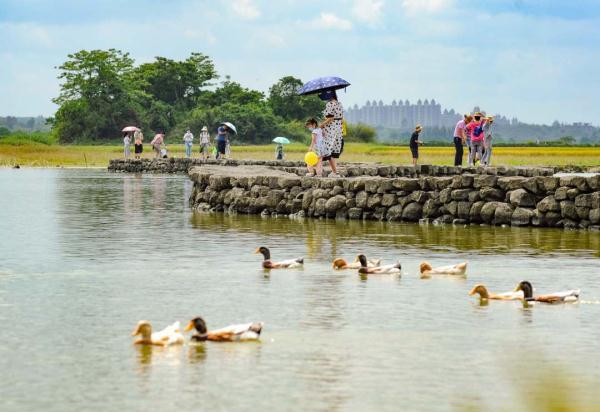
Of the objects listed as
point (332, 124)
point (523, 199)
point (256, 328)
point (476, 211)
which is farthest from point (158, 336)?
point (332, 124)

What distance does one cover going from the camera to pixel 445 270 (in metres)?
14.9

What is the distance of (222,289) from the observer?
1373 cm

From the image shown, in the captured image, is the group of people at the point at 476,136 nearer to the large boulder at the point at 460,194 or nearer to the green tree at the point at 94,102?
the large boulder at the point at 460,194

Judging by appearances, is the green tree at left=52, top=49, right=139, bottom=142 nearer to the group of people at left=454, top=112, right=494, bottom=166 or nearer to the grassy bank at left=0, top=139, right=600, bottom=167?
the grassy bank at left=0, top=139, right=600, bottom=167

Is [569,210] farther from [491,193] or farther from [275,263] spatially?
[275,263]

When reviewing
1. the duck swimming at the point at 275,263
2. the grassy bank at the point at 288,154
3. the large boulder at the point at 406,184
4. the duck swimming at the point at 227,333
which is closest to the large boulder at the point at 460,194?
the large boulder at the point at 406,184

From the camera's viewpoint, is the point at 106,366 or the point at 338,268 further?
the point at 338,268

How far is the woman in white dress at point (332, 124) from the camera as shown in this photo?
81.7ft

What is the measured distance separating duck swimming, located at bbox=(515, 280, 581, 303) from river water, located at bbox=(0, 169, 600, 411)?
6.4 inches

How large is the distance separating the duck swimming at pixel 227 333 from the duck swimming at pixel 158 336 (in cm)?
15

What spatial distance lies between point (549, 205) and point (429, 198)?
2.36 metres

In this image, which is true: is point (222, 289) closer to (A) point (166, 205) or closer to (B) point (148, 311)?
(B) point (148, 311)

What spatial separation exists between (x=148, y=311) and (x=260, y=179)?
506 inches

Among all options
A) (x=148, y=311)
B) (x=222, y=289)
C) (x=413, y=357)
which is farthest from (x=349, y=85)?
(x=413, y=357)
